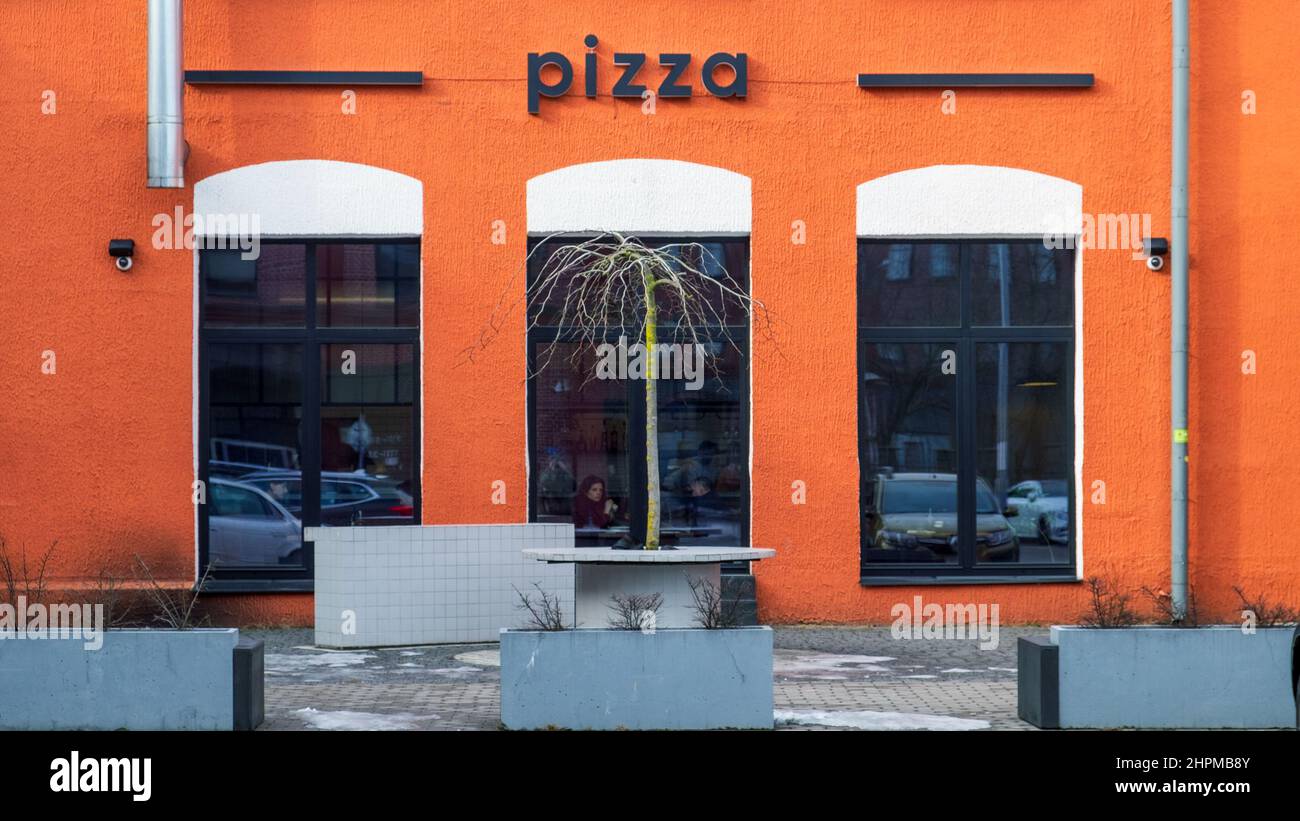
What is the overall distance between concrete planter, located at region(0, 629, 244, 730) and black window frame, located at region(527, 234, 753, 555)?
5665 mm

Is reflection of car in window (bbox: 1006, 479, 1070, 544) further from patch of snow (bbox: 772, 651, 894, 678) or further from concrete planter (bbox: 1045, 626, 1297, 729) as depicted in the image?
concrete planter (bbox: 1045, 626, 1297, 729)

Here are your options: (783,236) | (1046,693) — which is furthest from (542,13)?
(1046,693)

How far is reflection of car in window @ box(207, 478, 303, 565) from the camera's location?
1443cm

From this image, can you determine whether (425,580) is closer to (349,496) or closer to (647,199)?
(349,496)

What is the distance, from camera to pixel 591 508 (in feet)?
48.0

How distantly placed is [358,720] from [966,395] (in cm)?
708

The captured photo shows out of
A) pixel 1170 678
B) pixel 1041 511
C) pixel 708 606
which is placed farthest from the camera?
pixel 1041 511

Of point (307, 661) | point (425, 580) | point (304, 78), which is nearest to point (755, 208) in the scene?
point (304, 78)

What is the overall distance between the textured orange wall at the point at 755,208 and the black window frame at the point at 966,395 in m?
0.18

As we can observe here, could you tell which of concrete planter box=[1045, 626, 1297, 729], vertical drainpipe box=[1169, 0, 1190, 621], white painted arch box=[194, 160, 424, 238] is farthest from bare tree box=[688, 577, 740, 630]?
vertical drainpipe box=[1169, 0, 1190, 621]

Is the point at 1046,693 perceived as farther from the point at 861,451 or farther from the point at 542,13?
the point at 542,13

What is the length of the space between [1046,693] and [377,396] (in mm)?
7229

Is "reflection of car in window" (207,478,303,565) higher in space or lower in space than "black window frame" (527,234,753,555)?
lower

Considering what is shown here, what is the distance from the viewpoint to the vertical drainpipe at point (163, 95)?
13812 mm
